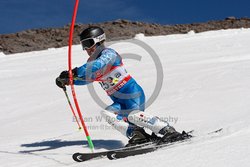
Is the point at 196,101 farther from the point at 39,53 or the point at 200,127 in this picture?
the point at 39,53

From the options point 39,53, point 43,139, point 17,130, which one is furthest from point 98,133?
point 39,53

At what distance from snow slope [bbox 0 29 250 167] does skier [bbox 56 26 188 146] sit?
0.71m

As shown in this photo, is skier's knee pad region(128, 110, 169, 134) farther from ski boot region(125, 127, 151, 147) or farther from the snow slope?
the snow slope

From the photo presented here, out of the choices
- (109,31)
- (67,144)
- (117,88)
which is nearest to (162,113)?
(67,144)

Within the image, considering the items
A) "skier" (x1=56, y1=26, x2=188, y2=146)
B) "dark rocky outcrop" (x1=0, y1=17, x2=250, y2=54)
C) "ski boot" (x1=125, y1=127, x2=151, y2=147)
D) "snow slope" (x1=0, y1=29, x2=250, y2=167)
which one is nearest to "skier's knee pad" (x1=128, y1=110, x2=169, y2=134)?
"skier" (x1=56, y1=26, x2=188, y2=146)

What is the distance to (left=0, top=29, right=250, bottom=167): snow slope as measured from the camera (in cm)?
436

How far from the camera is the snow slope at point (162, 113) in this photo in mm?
4363

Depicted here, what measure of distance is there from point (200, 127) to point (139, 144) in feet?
4.69

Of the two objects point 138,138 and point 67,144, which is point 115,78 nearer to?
point 138,138

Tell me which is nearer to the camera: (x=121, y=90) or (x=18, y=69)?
(x=121, y=90)

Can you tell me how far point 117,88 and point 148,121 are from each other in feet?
2.09

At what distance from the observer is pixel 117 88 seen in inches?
232

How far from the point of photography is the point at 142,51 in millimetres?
19688

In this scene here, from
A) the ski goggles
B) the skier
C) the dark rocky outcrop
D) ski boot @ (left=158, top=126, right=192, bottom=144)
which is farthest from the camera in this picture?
the dark rocky outcrop
